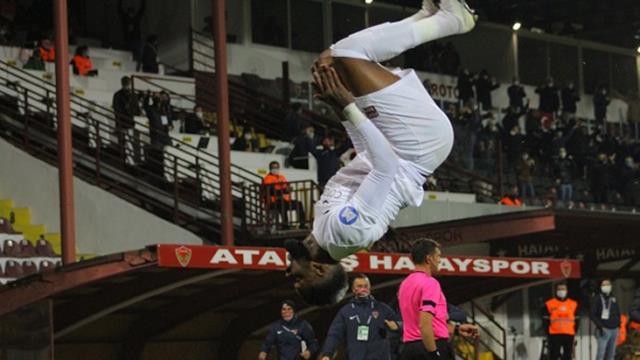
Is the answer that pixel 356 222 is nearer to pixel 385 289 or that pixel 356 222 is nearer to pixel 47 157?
pixel 385 289

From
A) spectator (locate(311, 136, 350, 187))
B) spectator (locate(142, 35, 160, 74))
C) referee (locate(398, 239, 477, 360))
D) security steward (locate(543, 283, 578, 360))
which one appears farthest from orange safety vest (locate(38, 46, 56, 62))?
referee (locate(398, 239, 477, 360))

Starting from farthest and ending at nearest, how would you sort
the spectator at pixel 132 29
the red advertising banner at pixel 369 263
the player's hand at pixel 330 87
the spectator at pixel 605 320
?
the spectator at pixel 132 29 < the spectator at pixel 605 320 < the red advertising banner at pixel 369 263 < the player's hand at pixel 330 87

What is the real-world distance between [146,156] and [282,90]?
320 inches

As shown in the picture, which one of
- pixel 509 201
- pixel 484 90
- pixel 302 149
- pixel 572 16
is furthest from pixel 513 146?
pixel 302 149

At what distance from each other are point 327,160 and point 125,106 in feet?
11.9

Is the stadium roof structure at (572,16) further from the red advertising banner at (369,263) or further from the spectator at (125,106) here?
the red advertising banner at (369,263)

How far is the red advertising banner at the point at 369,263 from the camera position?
17.4m

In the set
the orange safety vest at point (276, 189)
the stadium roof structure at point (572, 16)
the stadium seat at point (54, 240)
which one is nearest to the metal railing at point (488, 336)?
the orange safety vest at point (276, 189)

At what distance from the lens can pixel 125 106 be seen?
26.7 meters

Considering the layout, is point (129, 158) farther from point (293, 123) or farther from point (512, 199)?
point (512, 199)

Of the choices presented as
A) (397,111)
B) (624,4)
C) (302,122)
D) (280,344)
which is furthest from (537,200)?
(397,111)

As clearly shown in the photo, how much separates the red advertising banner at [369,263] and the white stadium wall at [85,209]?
16.7ft

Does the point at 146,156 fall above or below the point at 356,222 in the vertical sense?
above

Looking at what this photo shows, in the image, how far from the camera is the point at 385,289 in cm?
2230
